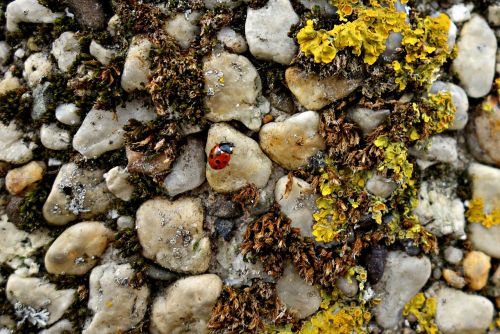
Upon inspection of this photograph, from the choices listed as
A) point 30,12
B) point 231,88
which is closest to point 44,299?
point 231,88

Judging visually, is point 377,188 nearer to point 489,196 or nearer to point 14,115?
point 489,196

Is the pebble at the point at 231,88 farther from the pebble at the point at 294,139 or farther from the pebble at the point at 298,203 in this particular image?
the pebble at the point at 298,203

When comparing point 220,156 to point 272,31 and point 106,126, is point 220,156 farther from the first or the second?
point 272,31

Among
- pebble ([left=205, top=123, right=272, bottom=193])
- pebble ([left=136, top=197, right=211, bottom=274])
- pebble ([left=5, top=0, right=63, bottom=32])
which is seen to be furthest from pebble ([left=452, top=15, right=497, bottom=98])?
pebble ([left=5, top=0, right=63, bottom=32])

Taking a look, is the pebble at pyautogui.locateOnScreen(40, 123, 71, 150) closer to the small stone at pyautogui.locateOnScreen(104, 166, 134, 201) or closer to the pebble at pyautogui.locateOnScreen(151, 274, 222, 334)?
the small stone at pyautogui.locateOnScreen(104, 166, 134, 201)

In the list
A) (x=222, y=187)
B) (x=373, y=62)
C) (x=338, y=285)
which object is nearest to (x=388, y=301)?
(x=338, y=285)

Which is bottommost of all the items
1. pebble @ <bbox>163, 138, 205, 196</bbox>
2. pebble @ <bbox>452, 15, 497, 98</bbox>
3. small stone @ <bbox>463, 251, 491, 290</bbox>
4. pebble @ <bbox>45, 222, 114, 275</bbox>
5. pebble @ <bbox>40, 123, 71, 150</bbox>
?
small stone @ <bbox>463, 251, 491, 290</bbox>

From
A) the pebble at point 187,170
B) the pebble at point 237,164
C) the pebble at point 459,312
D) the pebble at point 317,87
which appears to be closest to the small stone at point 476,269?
A: the pebble at point 459,312
